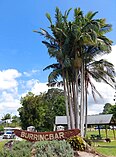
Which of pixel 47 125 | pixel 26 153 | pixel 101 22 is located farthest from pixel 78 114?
pixel 47 125

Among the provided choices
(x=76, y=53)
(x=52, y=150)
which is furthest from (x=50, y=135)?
(x=76, y=53)

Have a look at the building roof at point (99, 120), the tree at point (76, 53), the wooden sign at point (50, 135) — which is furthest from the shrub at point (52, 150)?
the building roof at point (99, 120)

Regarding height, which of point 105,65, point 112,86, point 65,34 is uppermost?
point 65,34

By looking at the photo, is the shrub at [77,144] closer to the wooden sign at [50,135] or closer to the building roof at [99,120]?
the wooden sign at [50,135]

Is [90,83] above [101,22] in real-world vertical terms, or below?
below

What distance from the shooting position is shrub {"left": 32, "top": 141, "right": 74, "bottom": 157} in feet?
35.1

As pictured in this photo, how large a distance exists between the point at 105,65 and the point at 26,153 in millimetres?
15803

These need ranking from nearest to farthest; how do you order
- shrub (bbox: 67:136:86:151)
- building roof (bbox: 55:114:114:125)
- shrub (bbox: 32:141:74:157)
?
shrub (bbox: 32:141:74:157)
shrub (bbox: 67:136:86:151)
building roof (bbox: 55:114:114:125)

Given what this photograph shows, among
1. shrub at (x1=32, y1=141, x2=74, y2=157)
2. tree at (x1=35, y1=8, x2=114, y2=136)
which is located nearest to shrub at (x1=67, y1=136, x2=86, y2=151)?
shrub at (x1=32, y1=141, x2=74, y2=157)

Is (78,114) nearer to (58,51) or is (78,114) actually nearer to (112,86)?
(112,86)

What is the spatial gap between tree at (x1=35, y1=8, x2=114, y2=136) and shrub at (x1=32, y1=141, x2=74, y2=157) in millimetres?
11690

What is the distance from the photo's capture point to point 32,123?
136 feet

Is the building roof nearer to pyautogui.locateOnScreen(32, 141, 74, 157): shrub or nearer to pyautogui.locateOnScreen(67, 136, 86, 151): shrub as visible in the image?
pyautogui.locateOnScreen(67, 136, 86, 151): shrub

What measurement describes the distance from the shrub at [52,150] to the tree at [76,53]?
11.7 metres
